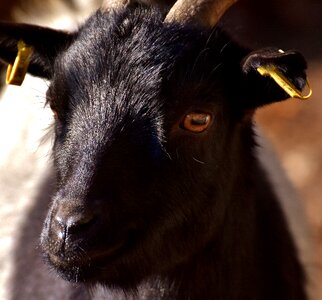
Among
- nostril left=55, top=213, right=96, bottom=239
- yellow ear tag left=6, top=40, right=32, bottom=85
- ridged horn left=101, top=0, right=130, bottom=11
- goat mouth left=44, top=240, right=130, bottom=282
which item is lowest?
goat mouth left=44, top=240, right=130, bottom=282

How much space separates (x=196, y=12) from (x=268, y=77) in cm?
28

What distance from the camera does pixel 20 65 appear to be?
2.34 m

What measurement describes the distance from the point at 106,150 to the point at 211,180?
0.36 meters

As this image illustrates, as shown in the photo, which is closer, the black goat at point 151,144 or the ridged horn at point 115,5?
the black goat at point 151,144

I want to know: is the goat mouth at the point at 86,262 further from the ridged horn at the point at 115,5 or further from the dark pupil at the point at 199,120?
the ridged horn at the point at 115,5

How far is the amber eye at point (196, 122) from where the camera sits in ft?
6.93

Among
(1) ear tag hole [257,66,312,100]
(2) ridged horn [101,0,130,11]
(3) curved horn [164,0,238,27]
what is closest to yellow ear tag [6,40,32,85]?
(2) ridged horn [101,0,130,11]

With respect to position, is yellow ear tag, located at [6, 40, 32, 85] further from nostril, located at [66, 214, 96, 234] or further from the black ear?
nostril, located at [66, 214, 96, 234]

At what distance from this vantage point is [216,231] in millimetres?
2342

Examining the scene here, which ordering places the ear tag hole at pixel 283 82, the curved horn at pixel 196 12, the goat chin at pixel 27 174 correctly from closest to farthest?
the ear tag hole at pixel 283 82 → the curved horn at pixel 196 12 → the goat chin at pixel 27 174

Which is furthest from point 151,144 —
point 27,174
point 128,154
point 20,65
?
point 27,174

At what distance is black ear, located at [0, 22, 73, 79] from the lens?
235 centimetres

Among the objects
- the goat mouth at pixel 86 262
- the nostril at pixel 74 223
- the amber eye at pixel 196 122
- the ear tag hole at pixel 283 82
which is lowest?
the goat mouth at pixel 86 262

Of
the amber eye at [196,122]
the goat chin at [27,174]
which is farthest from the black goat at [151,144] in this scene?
the goat chin at [27,174]
